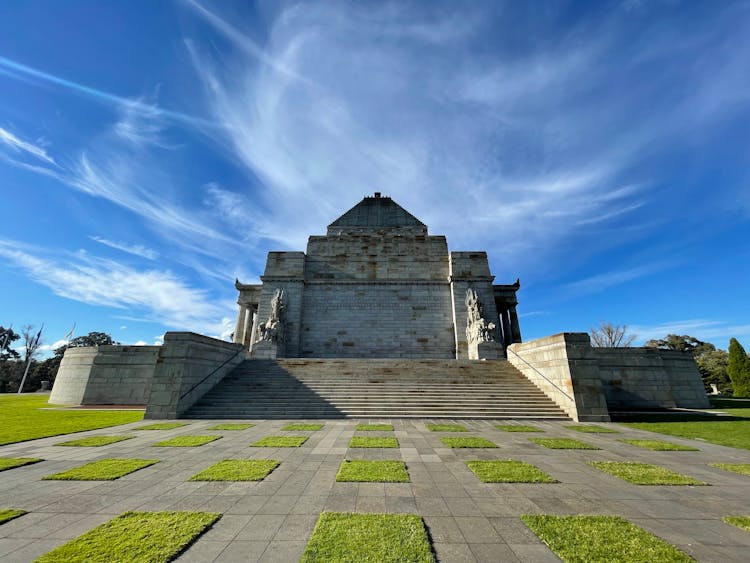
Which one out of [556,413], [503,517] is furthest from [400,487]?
[556,413]

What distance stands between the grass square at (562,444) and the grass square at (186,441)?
9.57 m

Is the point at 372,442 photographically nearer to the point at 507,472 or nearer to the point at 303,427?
the point at 303,427

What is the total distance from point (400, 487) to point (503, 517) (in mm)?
1753

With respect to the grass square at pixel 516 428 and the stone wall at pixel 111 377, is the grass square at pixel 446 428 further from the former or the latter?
the stone wall at pixel 111 377

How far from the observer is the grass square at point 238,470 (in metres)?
5.88

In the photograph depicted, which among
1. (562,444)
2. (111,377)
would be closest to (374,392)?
(562,444)

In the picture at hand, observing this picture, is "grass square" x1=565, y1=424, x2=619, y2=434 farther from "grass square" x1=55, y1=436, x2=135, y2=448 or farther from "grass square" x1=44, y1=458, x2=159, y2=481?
"grass square" x1=55, y1=436, x2=135, y2=448

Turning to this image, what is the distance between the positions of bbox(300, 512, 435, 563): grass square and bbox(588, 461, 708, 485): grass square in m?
4.67

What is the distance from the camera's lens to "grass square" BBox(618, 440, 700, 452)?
823cm

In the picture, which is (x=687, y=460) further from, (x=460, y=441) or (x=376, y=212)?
(x=376, y=212)

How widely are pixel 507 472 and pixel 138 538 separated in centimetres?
605

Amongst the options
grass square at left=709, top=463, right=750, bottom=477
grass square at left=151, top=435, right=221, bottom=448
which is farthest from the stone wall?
grass square at left=709, top=463, right=750, bottom=477

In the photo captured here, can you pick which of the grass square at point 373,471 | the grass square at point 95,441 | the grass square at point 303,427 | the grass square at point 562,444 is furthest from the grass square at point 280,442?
the grass square at point 562,444

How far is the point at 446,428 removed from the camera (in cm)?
1102
